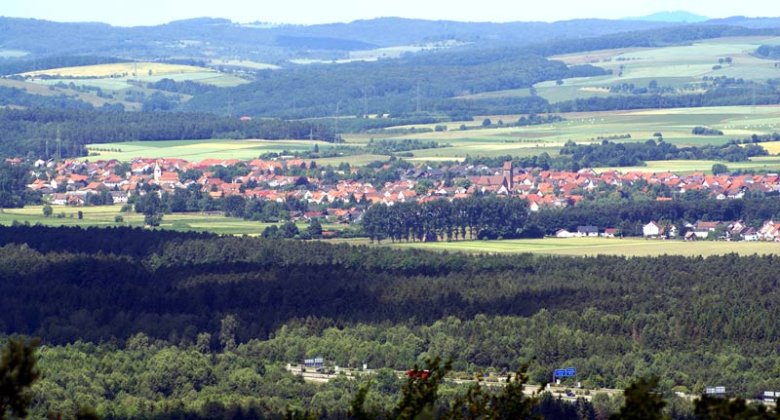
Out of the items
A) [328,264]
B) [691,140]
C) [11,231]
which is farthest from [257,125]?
[328,264]

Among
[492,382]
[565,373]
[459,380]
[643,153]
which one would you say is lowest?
[643,153]

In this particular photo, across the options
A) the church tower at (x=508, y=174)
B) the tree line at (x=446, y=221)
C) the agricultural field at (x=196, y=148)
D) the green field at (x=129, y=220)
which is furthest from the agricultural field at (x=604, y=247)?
the agricultural field at (x=196, y=148)

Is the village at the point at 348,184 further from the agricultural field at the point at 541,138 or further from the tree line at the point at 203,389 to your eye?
the tree line at the point at 203,389

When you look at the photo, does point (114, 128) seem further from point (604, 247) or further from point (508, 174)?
point (604, 247)

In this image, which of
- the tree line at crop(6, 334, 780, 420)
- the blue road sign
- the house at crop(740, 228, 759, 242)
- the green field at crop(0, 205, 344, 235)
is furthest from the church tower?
the blue road sign

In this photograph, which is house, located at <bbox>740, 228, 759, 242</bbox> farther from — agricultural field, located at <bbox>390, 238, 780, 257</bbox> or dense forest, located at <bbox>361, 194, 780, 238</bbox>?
agricultural field, located at <bbox>390, 238, 780, 257</bbox>

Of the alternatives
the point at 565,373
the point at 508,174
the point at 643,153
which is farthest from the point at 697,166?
the point at 565,373

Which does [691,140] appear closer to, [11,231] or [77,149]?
[77,149]
